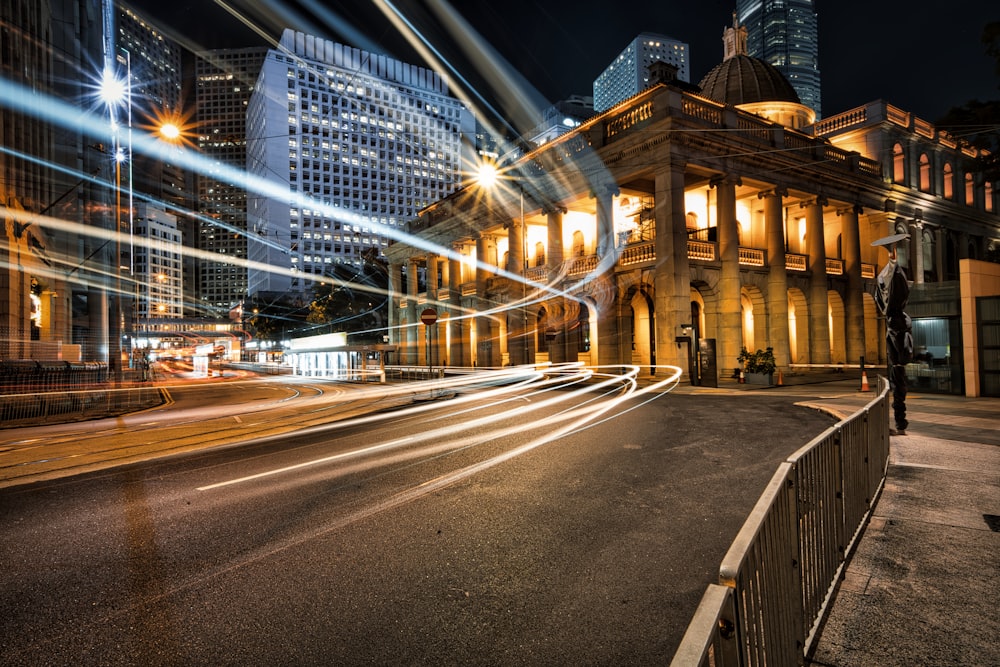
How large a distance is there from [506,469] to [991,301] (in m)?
18.6

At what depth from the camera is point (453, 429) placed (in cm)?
1236

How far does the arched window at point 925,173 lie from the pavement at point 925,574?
43286 mm

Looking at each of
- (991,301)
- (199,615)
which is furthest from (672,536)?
(991,301)

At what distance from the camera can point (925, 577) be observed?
4.08 meters

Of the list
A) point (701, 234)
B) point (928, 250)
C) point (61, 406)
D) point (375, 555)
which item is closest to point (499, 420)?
point (375, 555)

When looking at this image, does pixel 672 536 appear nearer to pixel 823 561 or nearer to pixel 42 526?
pixel 823 561

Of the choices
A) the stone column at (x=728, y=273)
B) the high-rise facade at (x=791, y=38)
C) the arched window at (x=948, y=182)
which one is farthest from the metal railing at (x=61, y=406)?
the high-rise facade at (x=791, y=38)

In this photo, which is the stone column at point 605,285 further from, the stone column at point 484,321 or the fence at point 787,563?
the fence at point 787,563

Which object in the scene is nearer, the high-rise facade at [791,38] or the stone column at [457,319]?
the stone column at [457,319]

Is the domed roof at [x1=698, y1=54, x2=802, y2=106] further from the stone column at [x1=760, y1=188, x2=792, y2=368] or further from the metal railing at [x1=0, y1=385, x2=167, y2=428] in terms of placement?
the metal railing at [x1=0, y1=385, x2=167, y2=428]

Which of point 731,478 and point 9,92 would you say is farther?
point 9,92

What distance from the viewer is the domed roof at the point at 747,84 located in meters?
38.7

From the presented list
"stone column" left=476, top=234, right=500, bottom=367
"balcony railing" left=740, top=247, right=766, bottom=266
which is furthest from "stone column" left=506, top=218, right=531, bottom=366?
"balcony railing" left=740, top=247, right=766, bottom=266

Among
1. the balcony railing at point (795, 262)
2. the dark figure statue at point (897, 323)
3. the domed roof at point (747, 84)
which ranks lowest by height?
the dark figure statue at point (897, 323)
